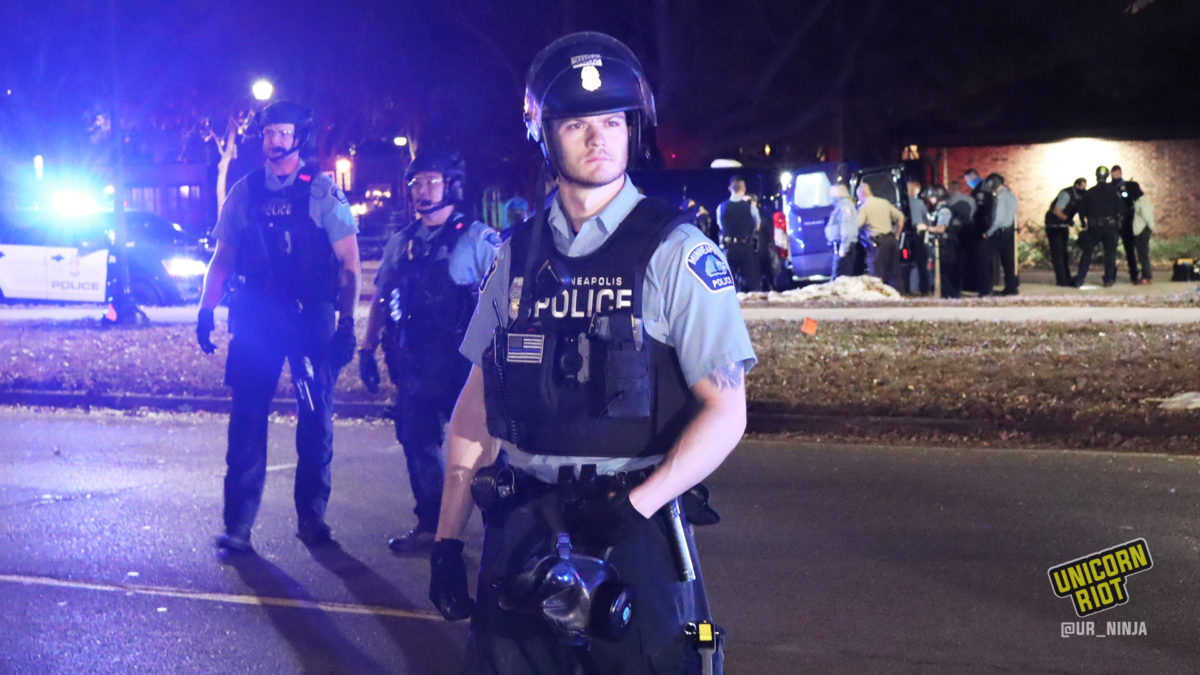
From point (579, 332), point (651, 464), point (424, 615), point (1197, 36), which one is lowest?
point (424, 615)

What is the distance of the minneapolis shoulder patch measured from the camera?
2572mm

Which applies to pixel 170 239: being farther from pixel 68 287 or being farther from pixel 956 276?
pixel 956 276

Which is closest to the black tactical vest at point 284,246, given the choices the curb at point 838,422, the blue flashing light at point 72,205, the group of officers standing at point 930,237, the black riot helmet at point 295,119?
the black riot helmet at point 295,119

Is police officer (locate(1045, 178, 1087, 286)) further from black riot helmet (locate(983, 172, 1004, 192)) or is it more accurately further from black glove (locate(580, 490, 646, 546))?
black glove (locate(580, 490, 646, 546))

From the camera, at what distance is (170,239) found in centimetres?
2266

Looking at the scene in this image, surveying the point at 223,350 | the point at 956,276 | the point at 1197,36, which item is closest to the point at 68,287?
the point at 223,350

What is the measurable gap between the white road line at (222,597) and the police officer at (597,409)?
10.1 feet

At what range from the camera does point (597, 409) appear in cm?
255

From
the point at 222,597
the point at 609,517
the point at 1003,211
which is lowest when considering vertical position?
the point at 222,597

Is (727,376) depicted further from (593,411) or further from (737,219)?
(737,219)

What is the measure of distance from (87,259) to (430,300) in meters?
17.6

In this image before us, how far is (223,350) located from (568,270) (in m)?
13.3

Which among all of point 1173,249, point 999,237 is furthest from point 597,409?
point 1173,249

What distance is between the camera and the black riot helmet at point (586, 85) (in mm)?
2701
